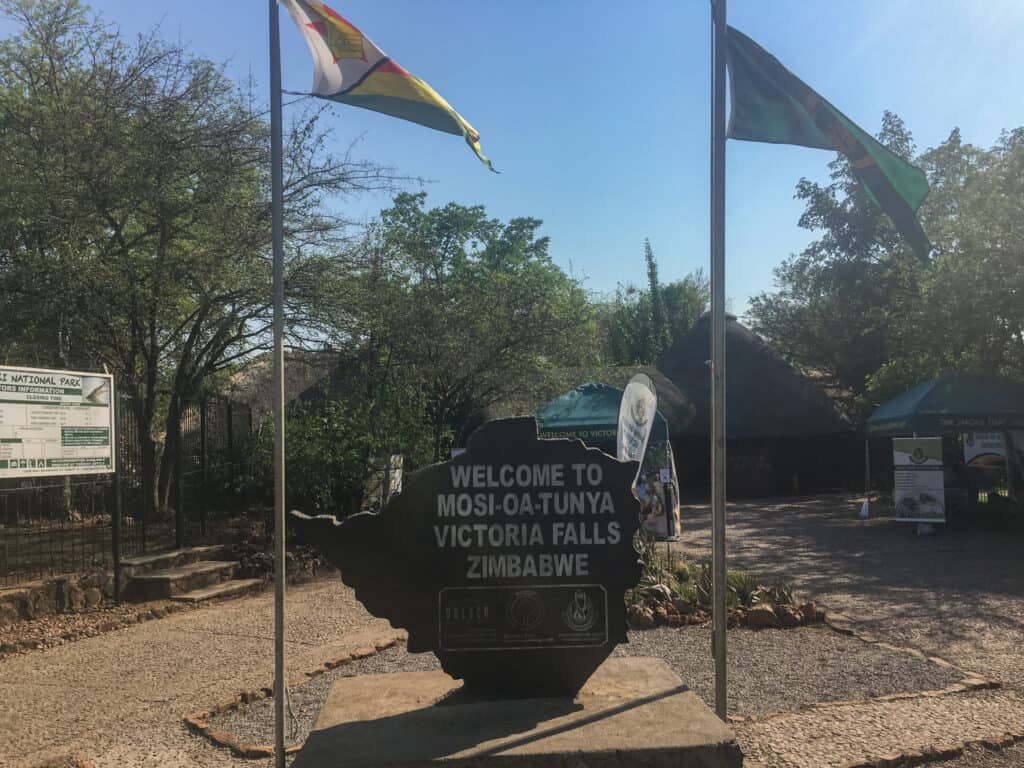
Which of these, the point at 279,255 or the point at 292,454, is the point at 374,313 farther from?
the point at 279,255

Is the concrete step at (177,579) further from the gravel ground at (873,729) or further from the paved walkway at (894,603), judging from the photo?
the gravel ground at (873,729)

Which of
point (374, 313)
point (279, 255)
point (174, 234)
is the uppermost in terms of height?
point (174, 234)

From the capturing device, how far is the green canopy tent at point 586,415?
52.1 feet

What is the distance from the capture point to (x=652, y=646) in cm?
712

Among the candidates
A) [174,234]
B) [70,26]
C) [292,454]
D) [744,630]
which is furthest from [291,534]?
[70,26]

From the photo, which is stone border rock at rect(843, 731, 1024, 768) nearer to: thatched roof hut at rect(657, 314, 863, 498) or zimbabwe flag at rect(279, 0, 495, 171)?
zimbabwe flag at rect(279, 0, 495, 171)

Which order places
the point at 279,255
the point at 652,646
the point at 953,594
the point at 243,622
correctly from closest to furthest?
1. the point at 279,255
2. the point at 652,646
3. the point at 243,622
4. the point at 953,594

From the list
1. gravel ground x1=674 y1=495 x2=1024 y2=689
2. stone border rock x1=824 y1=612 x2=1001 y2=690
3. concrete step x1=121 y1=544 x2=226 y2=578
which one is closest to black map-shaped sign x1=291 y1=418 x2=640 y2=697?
stone border rock x1=824 y1=612 x2=1001 y2=690

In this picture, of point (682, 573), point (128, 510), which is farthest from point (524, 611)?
point (128, 510)

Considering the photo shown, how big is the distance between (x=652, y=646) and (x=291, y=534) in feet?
20.4

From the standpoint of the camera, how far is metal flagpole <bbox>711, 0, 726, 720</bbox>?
15.0 ft

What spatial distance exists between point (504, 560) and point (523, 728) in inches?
32.7

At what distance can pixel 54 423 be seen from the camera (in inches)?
317

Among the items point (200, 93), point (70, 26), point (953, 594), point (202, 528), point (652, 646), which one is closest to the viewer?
point (652, 646)
